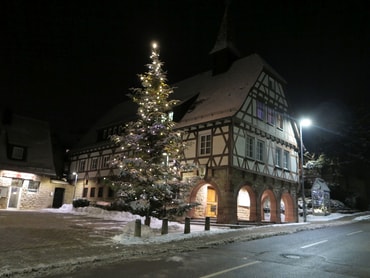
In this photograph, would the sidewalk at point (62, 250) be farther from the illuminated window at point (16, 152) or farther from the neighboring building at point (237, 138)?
the illuminated window at point (16, 152)

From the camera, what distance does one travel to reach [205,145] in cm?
2219

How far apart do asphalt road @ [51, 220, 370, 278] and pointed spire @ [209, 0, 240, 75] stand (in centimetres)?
1982

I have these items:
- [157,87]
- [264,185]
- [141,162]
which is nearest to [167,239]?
[141,162]

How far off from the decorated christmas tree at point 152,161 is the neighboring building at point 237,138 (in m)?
5.37

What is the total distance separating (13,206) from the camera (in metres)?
30.6

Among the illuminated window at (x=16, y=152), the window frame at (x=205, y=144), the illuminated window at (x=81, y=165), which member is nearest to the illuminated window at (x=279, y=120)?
the window frame at (x=205, y=144)

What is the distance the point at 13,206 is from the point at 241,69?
25.1 m

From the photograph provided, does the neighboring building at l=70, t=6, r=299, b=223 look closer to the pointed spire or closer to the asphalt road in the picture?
the pointed spire

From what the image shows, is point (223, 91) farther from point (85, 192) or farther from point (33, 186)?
point (33, 186)

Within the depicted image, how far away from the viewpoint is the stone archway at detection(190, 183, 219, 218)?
22219mm

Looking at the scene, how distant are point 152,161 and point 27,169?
21724 millimetres

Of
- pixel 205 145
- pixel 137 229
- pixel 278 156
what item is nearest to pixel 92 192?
pixel 205 145

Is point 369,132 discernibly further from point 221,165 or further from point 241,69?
point 221,165

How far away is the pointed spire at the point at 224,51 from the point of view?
2797cm
